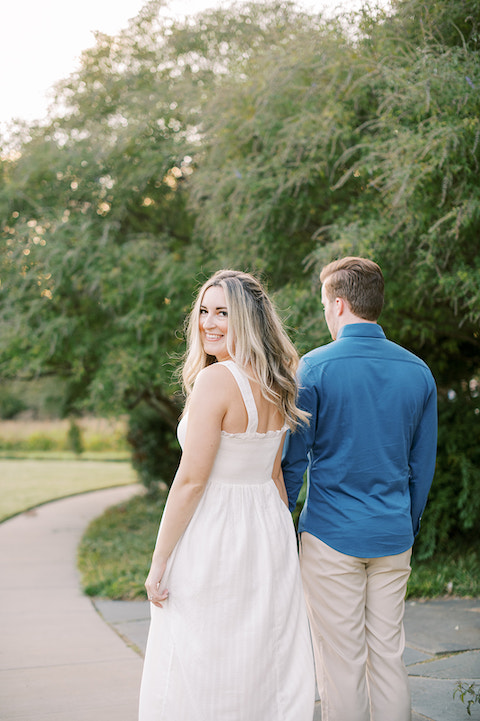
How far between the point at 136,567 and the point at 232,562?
181 inches

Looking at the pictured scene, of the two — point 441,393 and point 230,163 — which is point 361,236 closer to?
point 230,163

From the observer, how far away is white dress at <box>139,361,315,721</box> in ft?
7.41

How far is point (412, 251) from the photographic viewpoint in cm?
528

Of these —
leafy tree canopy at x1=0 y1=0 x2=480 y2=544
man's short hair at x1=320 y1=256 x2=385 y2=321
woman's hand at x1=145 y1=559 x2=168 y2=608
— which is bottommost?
woman's hand at x1=145 y1=559 x2=168 y2=608

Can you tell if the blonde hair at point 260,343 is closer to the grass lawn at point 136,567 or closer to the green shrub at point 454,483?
the grass lawn at point 136,567

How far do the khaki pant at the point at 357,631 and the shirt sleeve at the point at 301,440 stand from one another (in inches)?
8.9

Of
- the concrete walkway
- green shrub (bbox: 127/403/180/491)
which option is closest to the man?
the concrete walkway

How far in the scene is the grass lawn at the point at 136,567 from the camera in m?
5.35

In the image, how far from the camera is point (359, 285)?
2545mm

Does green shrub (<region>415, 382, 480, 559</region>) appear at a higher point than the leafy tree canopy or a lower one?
lower

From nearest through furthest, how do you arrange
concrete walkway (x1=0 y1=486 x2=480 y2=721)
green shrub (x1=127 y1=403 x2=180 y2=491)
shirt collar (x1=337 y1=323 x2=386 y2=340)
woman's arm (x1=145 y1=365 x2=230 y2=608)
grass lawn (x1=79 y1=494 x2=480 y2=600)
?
1. woman's arm (x1=145 y1=365 x2=230 y2=608)
2. shirt collar (x1=337 y1=323 x2=386 y2=340)
3. concrete walkway (x1=0 y1=486 x2=480 y2=721)
4. grass lawn (x1=79 y1=494 x2=480 y2=600)
5. green shrub (x1=127 y1=403 x2=180 y2=491)

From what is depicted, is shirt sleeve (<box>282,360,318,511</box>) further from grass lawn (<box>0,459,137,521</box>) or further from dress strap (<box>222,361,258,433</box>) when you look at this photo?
grass lawn (<box>0,459,137,521</box>)

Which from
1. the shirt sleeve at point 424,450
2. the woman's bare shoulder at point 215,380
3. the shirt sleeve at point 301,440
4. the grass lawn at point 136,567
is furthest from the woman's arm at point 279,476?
the grass lawn at point 136,567

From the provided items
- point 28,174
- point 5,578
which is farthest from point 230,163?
point 5,578
